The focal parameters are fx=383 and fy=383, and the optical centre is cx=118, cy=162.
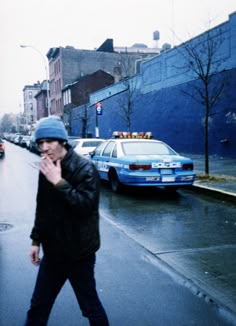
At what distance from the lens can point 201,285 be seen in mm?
4254

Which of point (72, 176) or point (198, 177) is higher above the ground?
point (72, 176)

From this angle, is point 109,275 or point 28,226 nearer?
point 109,275

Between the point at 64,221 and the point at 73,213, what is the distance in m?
0.09

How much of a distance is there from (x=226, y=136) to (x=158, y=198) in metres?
10.0

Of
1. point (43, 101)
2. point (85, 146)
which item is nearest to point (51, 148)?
point (85, 146)

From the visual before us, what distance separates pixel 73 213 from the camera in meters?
2.49

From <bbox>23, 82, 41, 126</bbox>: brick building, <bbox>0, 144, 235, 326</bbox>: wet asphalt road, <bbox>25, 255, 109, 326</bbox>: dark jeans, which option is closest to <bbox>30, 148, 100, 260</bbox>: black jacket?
<bbox>25, 255, 109, 326</bbox>: dark jeans

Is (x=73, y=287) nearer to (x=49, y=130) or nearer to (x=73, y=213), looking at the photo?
(x=73, y=213)

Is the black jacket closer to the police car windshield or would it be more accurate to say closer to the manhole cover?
the manhole cover

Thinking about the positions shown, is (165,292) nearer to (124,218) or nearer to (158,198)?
(124,218)

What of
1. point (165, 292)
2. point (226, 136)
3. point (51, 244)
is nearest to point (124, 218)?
point (165, 292)

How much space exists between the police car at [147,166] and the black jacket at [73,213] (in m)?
6.95

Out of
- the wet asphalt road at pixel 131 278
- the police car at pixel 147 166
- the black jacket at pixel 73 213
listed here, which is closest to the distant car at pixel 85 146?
the police car at pixel 147 166

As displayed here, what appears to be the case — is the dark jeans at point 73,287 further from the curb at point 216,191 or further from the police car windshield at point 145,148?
the police car windshield at point 145,148
